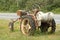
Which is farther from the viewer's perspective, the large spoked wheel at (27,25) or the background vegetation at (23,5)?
the background vegetation at (23,5)

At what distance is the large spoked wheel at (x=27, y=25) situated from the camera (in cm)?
1219

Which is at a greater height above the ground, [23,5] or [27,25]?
[23,5]

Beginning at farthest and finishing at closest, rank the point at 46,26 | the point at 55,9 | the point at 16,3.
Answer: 1. the point at 16,3
2. the point at 55,9
3. the point at 46,26

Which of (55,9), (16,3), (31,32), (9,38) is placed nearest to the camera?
(9,38)

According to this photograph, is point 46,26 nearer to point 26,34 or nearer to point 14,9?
point 26,34

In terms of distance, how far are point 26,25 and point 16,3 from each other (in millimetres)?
21062

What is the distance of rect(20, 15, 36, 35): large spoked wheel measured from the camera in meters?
12.2

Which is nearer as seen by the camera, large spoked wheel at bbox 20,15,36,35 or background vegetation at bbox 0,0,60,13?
large spoked wheel at bbox 20,15,36,35

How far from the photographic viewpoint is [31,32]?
12.2 meters

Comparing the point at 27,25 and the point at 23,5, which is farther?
the point at 23,5

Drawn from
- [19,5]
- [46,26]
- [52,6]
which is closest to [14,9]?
[19,5]

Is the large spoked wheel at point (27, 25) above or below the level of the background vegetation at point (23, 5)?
below

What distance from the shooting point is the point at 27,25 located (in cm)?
1262

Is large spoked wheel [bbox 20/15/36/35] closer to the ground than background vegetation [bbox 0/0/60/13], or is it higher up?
closer to the ground
